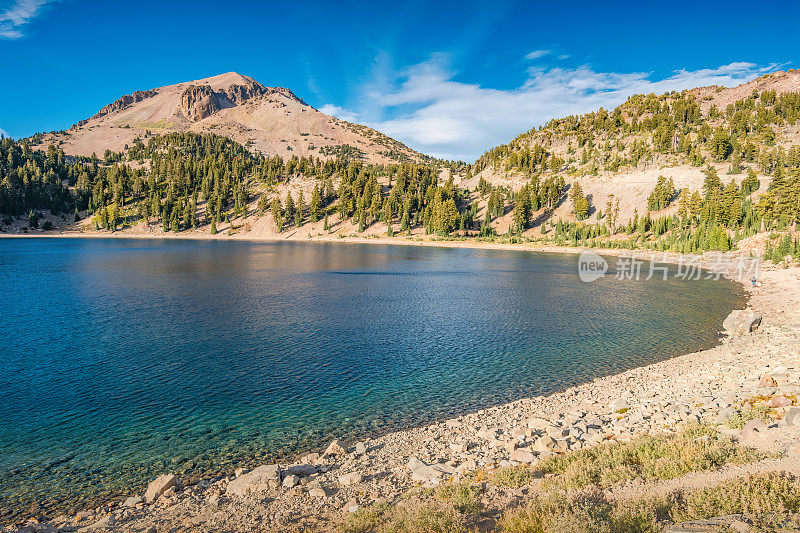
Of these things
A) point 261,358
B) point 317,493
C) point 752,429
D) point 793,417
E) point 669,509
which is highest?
point 793,417

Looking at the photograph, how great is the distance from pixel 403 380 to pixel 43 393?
17.6 metres

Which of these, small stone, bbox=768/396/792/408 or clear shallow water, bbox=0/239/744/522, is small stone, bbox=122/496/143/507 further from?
small stone, bbox=768/396/792/408

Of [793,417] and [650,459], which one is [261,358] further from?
[793,417]

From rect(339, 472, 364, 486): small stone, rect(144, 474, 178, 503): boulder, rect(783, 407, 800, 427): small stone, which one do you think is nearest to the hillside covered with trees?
rect(783, 407, 800, 427): small stone

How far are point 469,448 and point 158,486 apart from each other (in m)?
9.86

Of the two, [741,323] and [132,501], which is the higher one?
[741,323]

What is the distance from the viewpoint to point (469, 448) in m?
14.9

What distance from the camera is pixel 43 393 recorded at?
20516mm

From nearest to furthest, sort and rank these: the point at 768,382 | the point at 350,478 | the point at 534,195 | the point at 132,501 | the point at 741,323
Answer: the point at 132,501
the point at 350,478
the point at 768,382
the point at 741,323
the point at 534,195

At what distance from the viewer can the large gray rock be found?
31.7 meters

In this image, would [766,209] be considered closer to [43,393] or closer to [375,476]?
[375,476]

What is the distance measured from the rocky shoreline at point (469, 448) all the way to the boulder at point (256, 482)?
0.12 ft

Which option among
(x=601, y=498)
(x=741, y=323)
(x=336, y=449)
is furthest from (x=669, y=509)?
(x=741, y=323)

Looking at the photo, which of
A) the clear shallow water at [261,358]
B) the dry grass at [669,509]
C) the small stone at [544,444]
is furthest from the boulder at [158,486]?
the small stone at [544,444]
